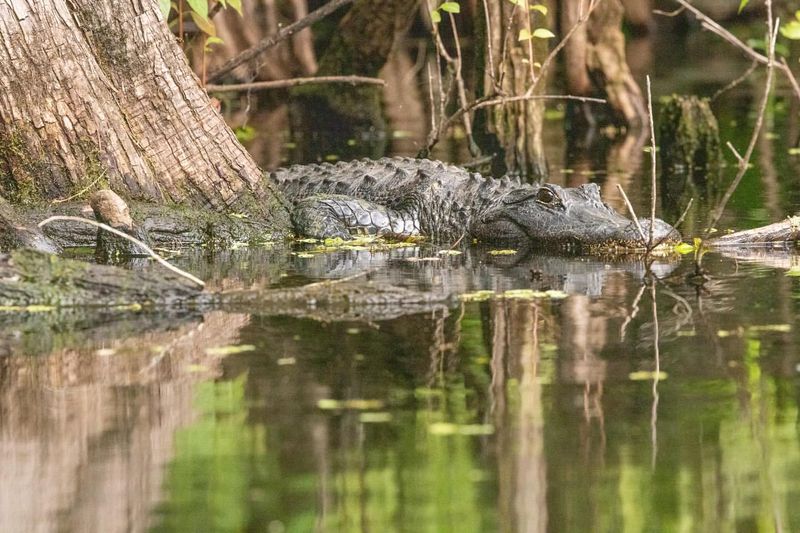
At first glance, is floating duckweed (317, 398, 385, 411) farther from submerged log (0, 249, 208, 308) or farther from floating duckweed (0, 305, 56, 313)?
floating duckweed (0, 305, 56, 313)

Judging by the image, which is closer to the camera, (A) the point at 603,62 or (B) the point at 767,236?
(B) the point at 767,236

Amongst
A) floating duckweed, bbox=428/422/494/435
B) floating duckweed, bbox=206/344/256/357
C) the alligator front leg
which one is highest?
the alligator front leg

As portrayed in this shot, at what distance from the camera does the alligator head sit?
9438 mm

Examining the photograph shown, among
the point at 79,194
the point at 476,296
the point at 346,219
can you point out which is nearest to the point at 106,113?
the point at 79,194

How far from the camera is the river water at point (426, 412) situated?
428 cm

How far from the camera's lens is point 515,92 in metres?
13.5

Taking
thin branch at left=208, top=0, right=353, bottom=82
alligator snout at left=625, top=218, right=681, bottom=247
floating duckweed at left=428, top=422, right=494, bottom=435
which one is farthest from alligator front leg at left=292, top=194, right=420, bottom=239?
floating duckweed at left=428, top=422, right=494, bottom=435

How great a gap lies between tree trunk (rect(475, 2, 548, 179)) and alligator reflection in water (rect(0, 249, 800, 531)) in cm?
650

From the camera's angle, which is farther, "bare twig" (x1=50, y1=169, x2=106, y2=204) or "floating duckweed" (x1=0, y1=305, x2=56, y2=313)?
"bare twig" (x1=50, y1=169, x2=106, y2=204)

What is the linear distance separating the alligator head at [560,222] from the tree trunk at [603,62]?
680 centimetres

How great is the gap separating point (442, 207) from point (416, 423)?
18.6ft

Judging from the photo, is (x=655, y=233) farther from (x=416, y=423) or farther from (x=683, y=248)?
(x=416, y=423)

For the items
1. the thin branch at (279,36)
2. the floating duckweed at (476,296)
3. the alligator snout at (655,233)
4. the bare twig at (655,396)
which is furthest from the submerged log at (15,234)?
the thin branch at (279,36)

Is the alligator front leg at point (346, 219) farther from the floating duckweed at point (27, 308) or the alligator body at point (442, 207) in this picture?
the floating duckweed at point (27, 308)
